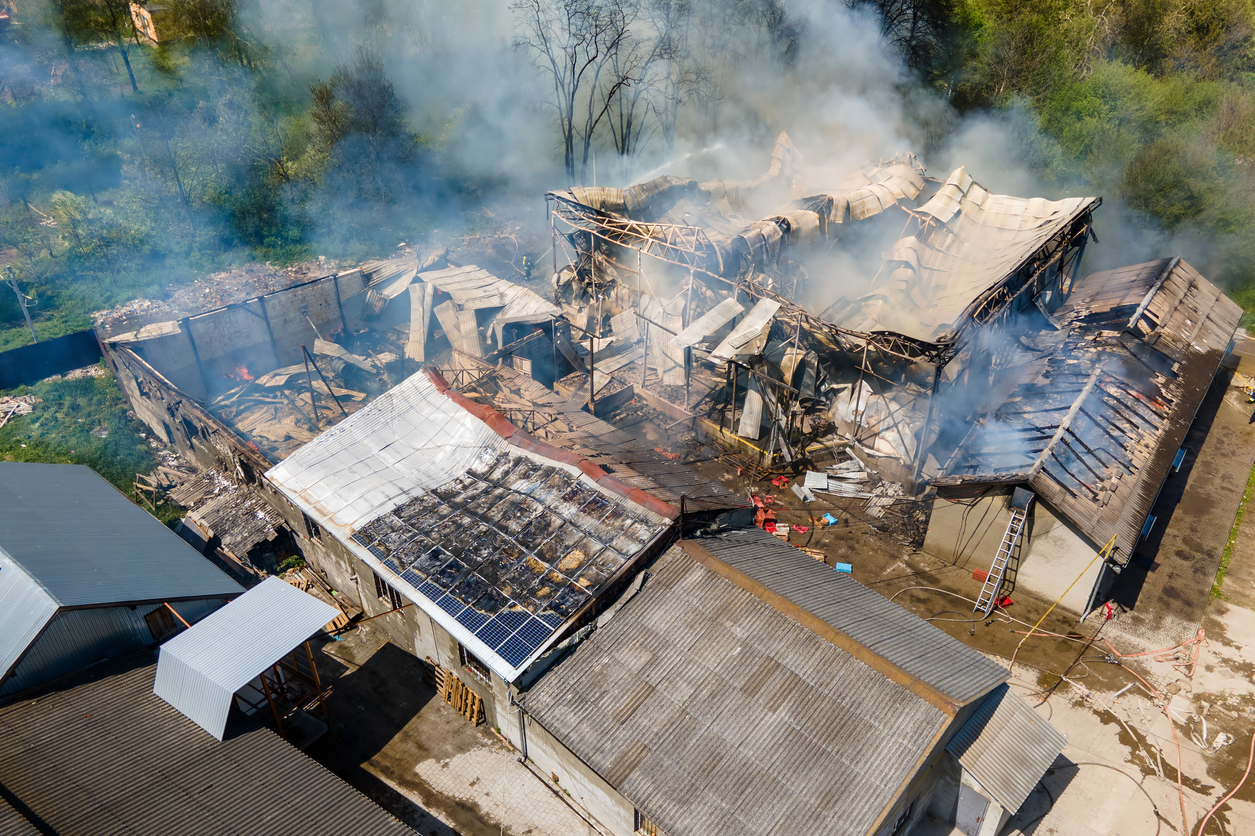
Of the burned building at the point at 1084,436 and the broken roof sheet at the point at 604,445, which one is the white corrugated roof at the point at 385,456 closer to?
the broken roof sheet at the point at 604,445

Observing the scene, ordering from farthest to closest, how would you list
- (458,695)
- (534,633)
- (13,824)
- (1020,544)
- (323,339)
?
1. (323,339)
2. (1020,544)
3. (458,695)
4. (534,633)
5. (13,824)

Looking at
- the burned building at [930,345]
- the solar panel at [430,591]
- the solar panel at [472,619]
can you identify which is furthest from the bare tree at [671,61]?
the solar panel at [472,619]

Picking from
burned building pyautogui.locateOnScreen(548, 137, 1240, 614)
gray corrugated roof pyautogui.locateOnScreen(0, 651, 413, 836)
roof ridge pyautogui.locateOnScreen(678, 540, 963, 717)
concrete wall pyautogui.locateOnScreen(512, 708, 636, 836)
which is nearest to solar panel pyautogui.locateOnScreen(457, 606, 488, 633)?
concrete wall pyautogui.locateOnScreen(512, 708, 636, 836)

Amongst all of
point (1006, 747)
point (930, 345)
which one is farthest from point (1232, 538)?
point (1006, 747)

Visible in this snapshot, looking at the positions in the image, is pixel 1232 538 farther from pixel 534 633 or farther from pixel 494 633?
pixel 494 633

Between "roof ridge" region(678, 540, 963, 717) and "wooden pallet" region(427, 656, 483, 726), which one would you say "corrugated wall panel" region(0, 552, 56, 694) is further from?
"roof ridge" region(678, 540, 963, 717)

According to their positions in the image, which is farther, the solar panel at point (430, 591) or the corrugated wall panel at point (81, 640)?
the solar panel at point (430, 591)
